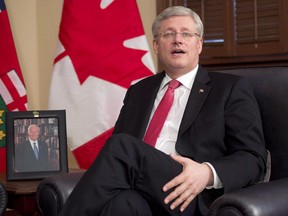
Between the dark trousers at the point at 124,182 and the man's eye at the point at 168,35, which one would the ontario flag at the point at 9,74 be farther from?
the dark trousers at the point at 124,182

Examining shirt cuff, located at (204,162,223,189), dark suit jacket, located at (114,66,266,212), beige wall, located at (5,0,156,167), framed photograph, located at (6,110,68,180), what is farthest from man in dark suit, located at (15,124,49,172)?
beige wall, located at (5,0,156,167)

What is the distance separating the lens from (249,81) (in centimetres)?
238

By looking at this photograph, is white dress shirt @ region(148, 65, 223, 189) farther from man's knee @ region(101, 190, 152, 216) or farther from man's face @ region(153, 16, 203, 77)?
man's knee @ region(101, 190, 152, 216)

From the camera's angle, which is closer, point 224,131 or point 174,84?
point 224,131

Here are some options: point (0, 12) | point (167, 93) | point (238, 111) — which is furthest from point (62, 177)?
point (0, 12)

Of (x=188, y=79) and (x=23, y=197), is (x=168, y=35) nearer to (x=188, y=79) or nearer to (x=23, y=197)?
(x=188, y=79)

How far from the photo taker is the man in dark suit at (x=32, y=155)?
103 inches

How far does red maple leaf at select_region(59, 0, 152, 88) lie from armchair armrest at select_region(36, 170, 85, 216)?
36.4 inches

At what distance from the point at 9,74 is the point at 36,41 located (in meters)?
0.53

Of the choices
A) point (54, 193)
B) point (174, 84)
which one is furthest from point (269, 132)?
point (54, 193)

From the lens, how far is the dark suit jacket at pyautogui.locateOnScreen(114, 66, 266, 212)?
6.60 feet

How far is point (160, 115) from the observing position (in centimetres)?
238

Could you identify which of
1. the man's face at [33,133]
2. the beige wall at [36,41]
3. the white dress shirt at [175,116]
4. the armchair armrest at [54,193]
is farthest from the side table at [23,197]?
the beige wall at [36,41]

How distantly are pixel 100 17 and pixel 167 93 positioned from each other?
0.84m
